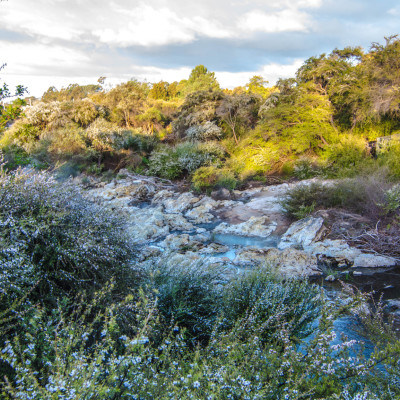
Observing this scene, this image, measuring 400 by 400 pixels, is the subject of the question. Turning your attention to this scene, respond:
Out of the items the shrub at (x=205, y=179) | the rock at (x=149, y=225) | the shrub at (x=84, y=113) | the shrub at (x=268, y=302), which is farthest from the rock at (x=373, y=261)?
the shrub at (x=84, y=113)

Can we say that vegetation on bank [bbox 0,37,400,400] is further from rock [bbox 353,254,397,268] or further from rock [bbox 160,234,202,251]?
rock [bbox 160,234,202,251]

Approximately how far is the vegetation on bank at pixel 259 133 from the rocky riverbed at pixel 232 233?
6.16ft

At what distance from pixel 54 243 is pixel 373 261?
6.59 meters

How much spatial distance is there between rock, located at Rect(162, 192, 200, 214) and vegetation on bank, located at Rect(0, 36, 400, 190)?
100 cm

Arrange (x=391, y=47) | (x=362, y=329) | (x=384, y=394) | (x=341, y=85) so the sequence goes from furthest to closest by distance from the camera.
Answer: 1. (x=341, y=85)
2. (x=391, y=47)
3. (x=362, y=329)
4. (x=384, y=394)

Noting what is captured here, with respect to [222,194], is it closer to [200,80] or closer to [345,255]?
[345,255]

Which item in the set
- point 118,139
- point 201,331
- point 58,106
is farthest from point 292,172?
point 58,106

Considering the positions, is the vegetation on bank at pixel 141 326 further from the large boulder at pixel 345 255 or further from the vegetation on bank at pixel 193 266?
the large boulder at pixel 345 255

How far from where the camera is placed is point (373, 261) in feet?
22.2

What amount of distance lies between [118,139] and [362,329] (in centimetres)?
1735

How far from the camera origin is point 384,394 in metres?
2.01

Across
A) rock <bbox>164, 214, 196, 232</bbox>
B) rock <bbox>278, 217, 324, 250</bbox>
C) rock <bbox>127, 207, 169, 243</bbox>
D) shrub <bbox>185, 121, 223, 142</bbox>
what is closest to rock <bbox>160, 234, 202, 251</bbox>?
rock <bbox>127, 207, 169, 243</bbox>

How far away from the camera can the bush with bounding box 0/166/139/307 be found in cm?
271

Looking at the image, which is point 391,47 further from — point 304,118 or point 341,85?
point 304,118
